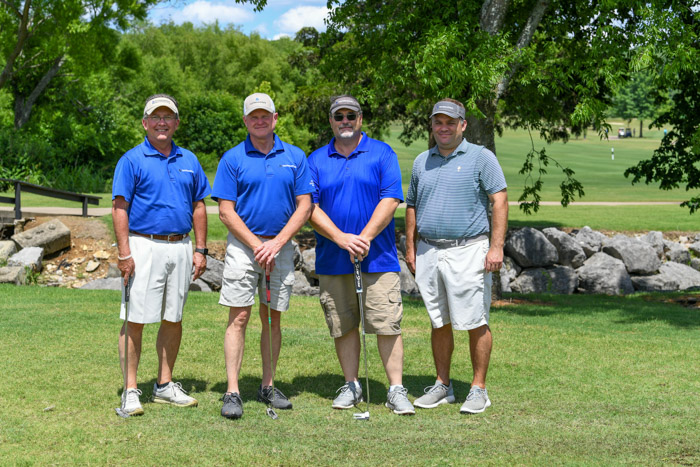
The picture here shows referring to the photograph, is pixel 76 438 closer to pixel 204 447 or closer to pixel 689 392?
pixel 204 447

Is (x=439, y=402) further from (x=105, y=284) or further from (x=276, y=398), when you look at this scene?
(x=105, y=284)

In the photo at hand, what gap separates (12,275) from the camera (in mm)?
13180

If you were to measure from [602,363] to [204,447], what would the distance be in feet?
13.2

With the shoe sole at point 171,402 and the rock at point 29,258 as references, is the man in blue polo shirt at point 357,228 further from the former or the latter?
the rock at point 29,258

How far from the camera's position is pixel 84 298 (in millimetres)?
11016

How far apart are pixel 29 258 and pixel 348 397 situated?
34.4 ft

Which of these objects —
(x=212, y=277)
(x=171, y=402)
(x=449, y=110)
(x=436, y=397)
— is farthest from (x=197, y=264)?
(x=212, y=277)

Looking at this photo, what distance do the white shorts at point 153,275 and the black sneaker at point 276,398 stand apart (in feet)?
3.05

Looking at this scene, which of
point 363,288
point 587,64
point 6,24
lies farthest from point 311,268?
point 6,24

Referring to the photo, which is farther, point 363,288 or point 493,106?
point 493,106

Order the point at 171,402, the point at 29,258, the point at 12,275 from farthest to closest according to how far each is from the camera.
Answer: the point at 29,258 < the point at 12,275 < the point at 171,402

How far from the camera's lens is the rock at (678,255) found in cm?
1989

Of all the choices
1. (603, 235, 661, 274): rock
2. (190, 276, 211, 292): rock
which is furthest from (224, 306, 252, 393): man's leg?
(603, 235, 661, 274): rock

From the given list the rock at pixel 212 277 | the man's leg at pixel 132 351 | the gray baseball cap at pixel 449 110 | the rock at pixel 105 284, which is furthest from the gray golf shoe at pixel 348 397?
the rock at pixel 212 277
